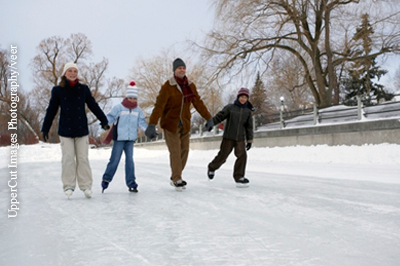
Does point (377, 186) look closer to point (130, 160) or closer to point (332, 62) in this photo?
point (130, 160)

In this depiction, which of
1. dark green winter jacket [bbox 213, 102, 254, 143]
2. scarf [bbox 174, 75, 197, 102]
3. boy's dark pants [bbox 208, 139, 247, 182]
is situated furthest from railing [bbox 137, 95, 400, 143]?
scarf [bbox 174, 75, 197, 102]

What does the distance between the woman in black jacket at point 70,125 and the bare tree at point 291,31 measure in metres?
15.8

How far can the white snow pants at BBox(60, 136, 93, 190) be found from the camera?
5.13 metres

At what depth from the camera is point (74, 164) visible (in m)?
5.22

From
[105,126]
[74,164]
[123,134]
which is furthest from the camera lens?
[123,134]

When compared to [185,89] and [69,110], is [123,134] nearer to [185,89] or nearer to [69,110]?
[69,110]

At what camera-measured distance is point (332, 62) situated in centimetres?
2055

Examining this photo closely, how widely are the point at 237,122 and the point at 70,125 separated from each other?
2.66 metres

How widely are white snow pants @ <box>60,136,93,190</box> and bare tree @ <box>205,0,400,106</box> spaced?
15.9m

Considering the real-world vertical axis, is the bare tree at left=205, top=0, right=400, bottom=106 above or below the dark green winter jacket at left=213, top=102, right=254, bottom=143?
above

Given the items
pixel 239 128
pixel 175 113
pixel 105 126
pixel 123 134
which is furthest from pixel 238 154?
pixel 105 126

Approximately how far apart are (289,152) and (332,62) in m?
6.81

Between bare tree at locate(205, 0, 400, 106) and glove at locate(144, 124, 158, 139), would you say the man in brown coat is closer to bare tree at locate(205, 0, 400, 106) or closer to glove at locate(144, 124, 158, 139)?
glove at locate(144, 124, 158, 139)

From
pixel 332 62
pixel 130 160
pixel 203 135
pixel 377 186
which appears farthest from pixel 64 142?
pixel 203 135
